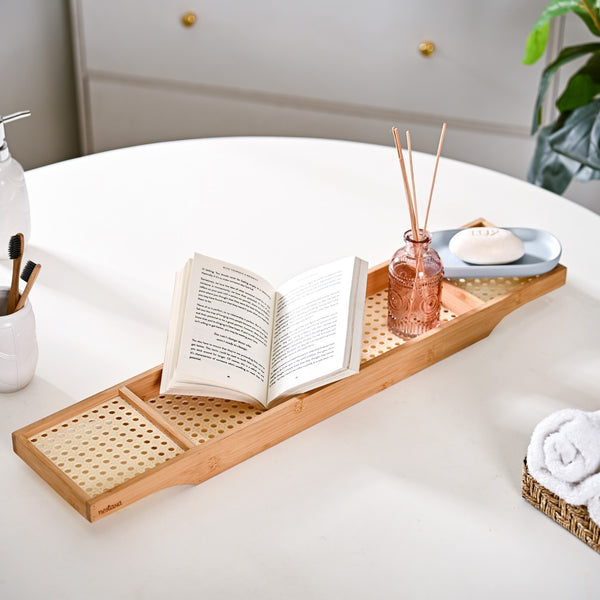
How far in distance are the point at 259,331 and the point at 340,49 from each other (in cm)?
147

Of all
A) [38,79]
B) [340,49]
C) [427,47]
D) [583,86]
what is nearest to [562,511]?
[583,86]

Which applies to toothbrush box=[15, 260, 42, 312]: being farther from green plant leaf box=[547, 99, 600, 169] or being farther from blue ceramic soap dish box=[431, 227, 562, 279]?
green plant leaf box=[547, 99, 600, 169]

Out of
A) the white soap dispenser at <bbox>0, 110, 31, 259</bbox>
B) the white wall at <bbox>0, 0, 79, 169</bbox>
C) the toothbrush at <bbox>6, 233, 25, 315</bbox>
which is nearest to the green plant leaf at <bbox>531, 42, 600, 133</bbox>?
the white soap dispenser at <bbox>0, 110, 31, 259</bbox>

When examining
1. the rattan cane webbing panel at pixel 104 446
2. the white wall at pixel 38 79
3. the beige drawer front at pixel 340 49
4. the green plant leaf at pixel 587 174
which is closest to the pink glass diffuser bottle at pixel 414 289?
the rattan cane webbing panel at pixel 104 446

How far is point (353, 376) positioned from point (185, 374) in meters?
0.21

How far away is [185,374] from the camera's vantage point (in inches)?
40.0

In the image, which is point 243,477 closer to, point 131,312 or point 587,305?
point 131,312

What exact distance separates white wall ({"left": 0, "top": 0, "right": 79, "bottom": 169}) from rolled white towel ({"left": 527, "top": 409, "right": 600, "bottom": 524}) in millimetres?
2109

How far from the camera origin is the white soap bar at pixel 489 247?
1275 millimetres

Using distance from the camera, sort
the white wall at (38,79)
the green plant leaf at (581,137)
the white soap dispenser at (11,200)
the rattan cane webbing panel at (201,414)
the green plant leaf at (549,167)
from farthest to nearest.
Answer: the white wall at (38,79) → the green plant leaf at (549,167) → the green plant leaf at (581,137) → the white soap dispenser at (11,200) → the rattan cane webbing panel at (201,414)

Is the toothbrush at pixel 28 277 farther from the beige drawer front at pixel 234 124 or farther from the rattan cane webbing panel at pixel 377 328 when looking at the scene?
the beige drawer front at pixel 234 124

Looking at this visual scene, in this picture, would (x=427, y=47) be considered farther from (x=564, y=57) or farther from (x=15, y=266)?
(x=15, y=266)

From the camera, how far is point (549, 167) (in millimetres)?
2027

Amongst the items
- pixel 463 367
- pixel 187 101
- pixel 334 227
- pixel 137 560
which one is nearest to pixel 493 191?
pixel 334 227
